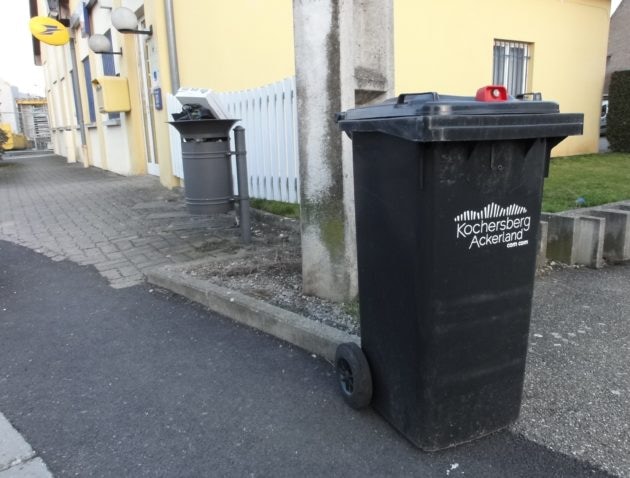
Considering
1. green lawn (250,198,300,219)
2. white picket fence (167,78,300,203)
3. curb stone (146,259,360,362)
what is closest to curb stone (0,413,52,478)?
curb stone (146,259,360,362)

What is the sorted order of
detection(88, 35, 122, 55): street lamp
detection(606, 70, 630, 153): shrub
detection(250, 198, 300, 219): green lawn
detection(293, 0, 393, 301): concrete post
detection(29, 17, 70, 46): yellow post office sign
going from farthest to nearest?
detection(29, 17, 70, 46): yellow post office sign, detection(606, 70, 630, 153): shrub, detection(88, 35, 122, 55): street lamp, detection(250, 198, 300, 219): green lawn, detection(293, 0, 393, 301): concrete post

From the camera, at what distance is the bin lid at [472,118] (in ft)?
6.25

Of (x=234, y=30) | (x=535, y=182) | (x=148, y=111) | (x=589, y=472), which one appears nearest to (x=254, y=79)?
(x=234, y=30)

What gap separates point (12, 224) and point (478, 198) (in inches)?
305

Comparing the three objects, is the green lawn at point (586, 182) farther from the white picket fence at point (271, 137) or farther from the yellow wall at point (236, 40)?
the yellow wall at point (236, 40)

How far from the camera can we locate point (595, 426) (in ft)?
8.00

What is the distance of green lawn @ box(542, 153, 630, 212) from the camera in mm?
6352

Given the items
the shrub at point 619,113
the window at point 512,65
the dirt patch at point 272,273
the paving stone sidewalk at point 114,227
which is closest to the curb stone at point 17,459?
the dirt patch at point 272,273

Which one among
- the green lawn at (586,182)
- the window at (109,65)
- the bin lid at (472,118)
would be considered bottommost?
the green lawn at (586,182)

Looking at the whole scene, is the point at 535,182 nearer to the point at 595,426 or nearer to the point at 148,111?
the point at 595,426

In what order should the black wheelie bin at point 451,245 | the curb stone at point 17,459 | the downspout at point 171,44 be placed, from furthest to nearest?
the downspout at point 171,44 → the curb stone at point 17,459 → the black wheelie bin at point 451,245

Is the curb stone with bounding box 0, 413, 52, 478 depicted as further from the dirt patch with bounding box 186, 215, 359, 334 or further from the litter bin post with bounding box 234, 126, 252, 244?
the litter bin post with bounding box 234, 126, 252, 244

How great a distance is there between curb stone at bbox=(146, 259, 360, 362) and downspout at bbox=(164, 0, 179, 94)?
19.3 ft

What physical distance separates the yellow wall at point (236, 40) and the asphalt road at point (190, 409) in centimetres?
610
